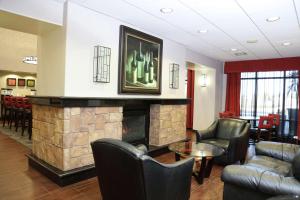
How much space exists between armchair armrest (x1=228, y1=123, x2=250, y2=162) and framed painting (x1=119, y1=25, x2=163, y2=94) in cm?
185

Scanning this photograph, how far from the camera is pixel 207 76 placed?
7578 mm

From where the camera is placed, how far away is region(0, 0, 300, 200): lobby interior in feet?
9.73

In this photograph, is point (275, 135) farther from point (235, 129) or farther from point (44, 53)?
point (44, 53)

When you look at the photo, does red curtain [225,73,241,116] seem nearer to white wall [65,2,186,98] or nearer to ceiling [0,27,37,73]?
white wall [65,2,186,98]

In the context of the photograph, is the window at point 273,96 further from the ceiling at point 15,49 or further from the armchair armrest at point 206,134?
the ceiling at point 15,49

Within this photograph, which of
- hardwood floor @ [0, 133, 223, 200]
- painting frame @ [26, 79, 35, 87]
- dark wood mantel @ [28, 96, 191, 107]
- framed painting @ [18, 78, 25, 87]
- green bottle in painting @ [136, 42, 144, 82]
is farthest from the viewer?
painting frame @ [26, 79, 35, 87]

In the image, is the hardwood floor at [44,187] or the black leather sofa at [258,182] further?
the hardwood floor at [44,187]

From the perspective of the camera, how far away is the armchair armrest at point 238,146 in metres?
3.71

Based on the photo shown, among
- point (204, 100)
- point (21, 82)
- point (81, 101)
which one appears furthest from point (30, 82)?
point (81, 101)

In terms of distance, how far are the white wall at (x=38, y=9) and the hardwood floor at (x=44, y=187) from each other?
2.24 meters

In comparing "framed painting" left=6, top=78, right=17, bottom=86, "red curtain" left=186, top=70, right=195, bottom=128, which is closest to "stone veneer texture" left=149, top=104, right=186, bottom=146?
"red curtain" left=186, top=70, right=195, bottom=128

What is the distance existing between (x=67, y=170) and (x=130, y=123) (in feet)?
5.31

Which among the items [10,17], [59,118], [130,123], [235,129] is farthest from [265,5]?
[10,17]

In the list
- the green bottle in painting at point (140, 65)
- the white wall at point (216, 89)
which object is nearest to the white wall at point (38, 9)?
the green bottle in painting at point (140, 65)
